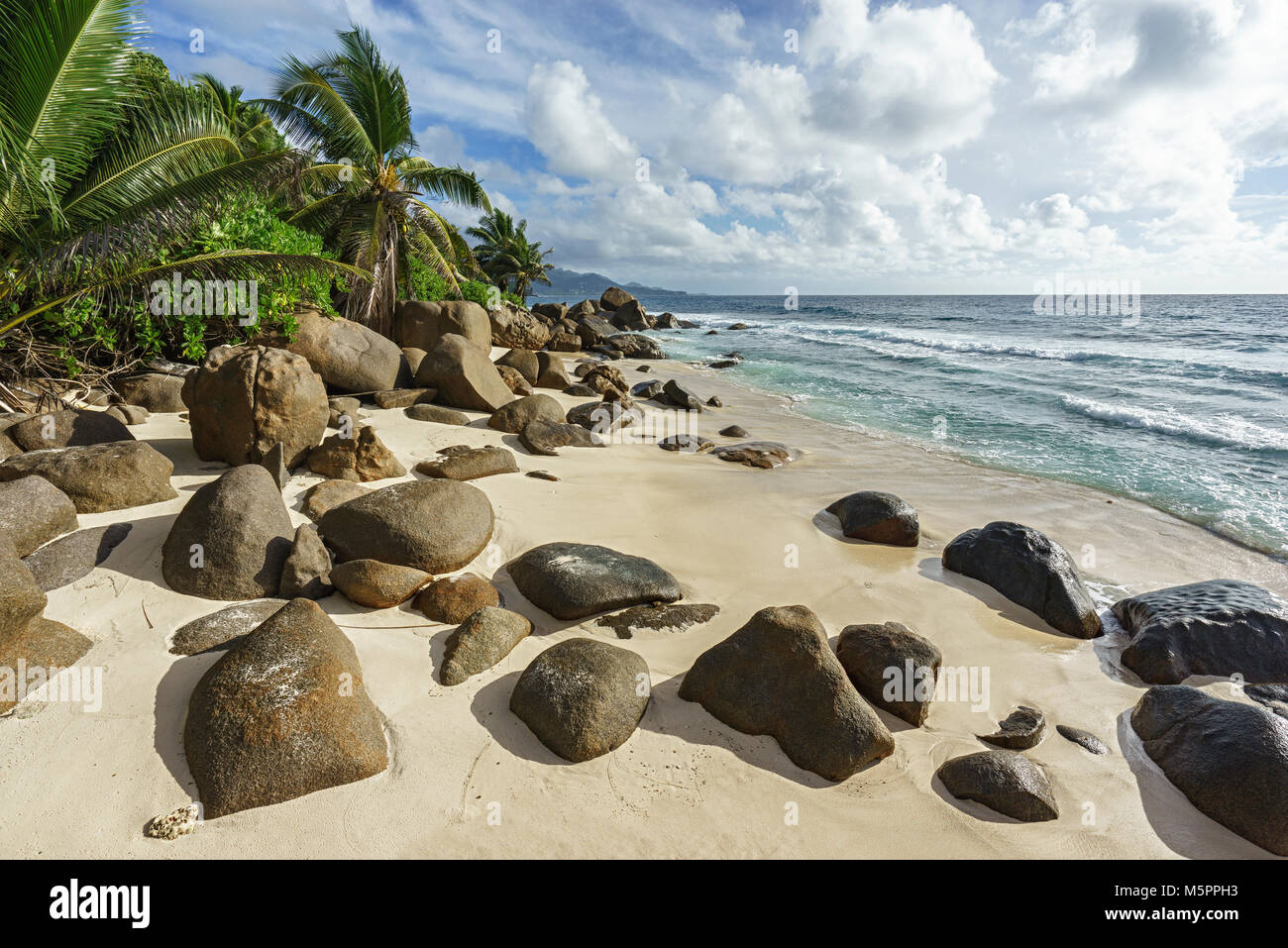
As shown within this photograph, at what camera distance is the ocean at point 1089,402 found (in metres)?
9.59

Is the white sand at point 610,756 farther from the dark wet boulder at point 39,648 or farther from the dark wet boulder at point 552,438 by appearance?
the dark wet boulder at point 552,438

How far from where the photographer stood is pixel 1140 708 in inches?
155

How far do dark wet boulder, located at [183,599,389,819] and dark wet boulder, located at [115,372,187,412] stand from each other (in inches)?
249

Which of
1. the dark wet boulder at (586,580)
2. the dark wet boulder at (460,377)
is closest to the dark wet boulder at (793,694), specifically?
the dark wet boulder at (586,580)

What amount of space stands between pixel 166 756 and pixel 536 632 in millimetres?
2119

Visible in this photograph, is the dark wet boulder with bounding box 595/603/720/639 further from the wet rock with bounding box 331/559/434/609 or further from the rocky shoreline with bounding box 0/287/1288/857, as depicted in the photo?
the wet rock with bounding box 331/559/434/609

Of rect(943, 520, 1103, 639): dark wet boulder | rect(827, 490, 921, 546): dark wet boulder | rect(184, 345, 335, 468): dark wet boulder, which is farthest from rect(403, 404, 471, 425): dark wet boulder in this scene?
rect(943, 520, 1103, 639): dark wet boulder

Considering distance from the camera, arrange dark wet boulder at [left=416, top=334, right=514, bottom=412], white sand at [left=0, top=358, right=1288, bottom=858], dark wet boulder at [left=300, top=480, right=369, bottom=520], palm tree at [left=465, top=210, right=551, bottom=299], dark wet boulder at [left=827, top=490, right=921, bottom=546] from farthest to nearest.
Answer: palm tree at [left=465, top=210, right=551, bottom=299]
dark wet boulder at [left=416, top=334, right=514, bottom=412]
dark wet boulder at [left=827, top=490, right=921, bottom=546]
dark wet boulder at [left=300, top=480, right=369, bottom=520]
white sand at [left=0, top=358, right=1288, bottom=858]

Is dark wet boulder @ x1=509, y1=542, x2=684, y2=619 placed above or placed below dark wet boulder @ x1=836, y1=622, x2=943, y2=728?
above

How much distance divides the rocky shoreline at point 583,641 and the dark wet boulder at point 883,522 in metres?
0.05

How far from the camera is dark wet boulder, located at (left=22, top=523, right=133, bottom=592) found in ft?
13.1

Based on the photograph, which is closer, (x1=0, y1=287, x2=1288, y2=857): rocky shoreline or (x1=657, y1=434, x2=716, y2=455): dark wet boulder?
(x1=0, y1=287, x2=1288, y2=857): rocky shoreline

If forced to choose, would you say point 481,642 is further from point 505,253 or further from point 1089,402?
point 505,253

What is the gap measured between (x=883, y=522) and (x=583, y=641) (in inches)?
166
